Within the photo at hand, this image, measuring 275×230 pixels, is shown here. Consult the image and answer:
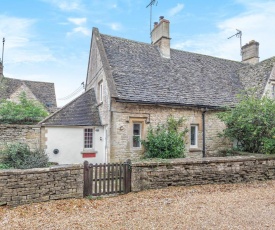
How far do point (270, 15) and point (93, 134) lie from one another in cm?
1268

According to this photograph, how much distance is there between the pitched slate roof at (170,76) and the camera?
13.4 m

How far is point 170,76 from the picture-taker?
50.9 ft

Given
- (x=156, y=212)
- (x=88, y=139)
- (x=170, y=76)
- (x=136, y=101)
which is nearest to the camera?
(x=156, y=212)

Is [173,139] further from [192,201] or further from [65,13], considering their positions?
[65,13]

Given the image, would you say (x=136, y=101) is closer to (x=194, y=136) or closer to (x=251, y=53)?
(x=194, y=136)

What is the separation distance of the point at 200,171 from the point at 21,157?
31.9 ft

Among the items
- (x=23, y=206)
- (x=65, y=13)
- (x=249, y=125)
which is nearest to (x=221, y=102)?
(x=249, y=125)

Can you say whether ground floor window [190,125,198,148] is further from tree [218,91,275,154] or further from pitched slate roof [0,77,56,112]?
pitched slate roof [0,77,56,112]

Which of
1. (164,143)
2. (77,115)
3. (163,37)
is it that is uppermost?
(163,37)

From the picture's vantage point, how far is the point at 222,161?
8.91 meters

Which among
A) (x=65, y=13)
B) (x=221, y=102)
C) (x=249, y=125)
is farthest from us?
(x=221, y=102)

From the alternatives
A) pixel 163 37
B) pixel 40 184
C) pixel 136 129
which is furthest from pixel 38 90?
pixel 40 184

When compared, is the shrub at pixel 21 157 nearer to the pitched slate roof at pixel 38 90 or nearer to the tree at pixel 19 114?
the tree at pixel 19 114

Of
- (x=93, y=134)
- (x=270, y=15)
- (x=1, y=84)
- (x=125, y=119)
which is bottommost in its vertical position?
(x=93, y=134)
